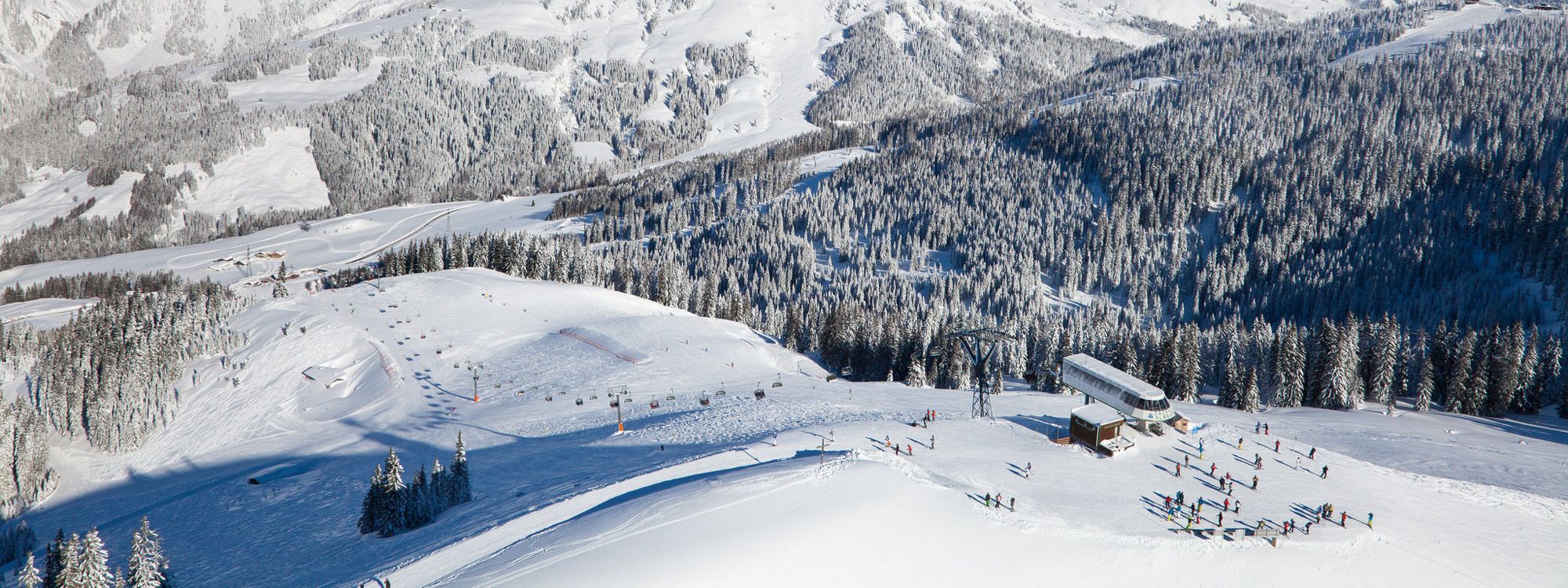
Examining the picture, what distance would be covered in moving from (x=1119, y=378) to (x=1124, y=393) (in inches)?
67.8

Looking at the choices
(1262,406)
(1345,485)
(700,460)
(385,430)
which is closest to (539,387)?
(385,430)

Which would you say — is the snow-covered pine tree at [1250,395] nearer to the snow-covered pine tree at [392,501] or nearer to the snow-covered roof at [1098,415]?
the snow-covered roof at [1098,415]

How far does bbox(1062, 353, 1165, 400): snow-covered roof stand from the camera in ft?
186

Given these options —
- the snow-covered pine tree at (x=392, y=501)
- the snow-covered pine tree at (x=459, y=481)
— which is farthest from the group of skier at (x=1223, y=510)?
the snow-covered pine tree at (x=392, y=501)

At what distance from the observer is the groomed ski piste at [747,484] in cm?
4050

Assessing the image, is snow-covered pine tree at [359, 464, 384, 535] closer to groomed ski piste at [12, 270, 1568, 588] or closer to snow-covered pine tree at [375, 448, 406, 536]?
snow-covered pine tree at [375, 448, 406, 536]

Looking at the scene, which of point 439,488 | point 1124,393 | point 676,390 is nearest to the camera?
point 439,488

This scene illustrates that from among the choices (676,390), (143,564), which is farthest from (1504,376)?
(143,564)

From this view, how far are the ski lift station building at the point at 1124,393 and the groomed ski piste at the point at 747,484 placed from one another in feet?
7.24

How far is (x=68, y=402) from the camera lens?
8869cm

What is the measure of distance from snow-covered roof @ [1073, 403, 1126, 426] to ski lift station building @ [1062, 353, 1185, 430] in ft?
2.20

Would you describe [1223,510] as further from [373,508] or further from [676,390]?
[373,508]

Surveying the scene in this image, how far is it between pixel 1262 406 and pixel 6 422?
133 m

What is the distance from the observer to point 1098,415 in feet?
186
